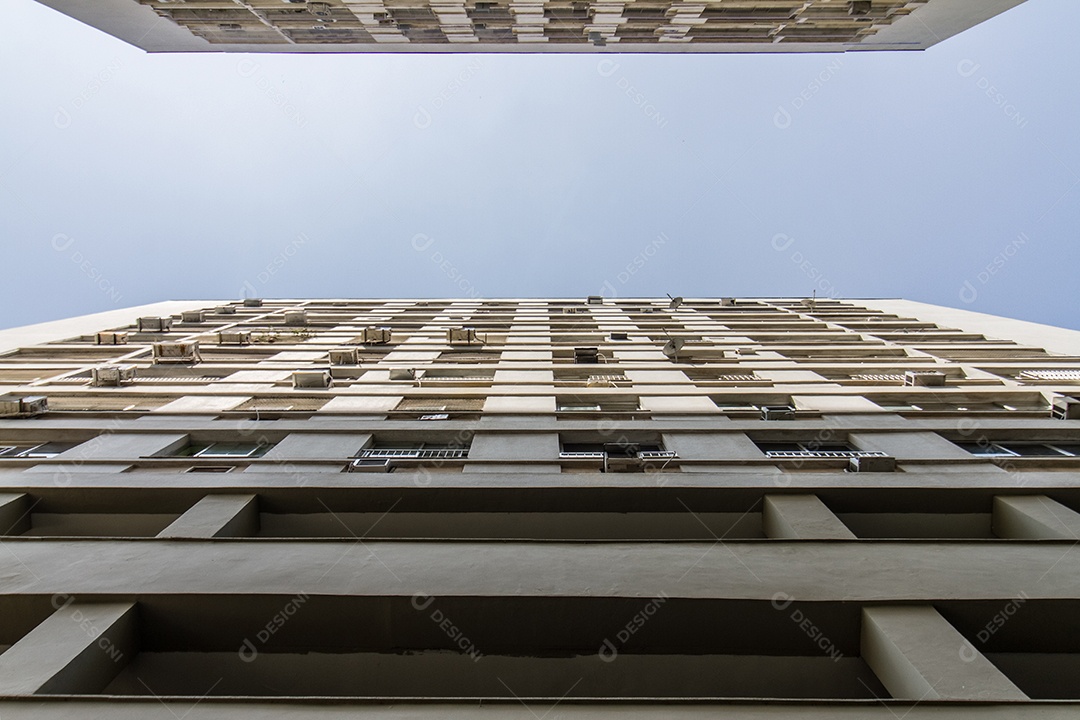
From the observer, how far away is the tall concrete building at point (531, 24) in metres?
20.7

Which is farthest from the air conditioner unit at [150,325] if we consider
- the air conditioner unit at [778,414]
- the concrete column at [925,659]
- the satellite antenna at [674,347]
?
the concrete column at [925,659]

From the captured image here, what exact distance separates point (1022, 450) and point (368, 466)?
41.3 ft

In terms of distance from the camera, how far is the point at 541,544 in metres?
7.29

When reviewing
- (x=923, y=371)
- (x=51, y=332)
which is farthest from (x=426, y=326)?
(x=923, y=371)

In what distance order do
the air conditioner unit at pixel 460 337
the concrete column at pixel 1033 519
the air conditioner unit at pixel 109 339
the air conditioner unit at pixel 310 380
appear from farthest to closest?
the air conditioner unit at pixel 109 339 → the air conditioner unit at pixel 460 337 → the air conditioner unit at pixel 310 380 → the concrete column at pixel 1033 519

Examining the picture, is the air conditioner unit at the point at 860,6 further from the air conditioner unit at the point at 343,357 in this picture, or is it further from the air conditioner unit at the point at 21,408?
the air conditioner unit at the point at 21,408

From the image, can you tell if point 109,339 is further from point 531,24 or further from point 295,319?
point 531,24

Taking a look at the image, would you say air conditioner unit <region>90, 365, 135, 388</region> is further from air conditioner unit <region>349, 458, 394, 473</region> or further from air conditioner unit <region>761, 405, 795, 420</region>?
air conditioner unit <region>761, 405, 795, 420</region>

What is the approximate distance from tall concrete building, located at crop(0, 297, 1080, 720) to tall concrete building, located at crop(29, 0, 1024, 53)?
1425cm

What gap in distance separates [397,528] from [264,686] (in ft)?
9.40

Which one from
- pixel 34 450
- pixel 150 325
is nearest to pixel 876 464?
pixel 34 450

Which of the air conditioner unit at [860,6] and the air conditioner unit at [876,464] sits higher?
the air conditioner unit at [860,6]

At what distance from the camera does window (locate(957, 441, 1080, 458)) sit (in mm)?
10633

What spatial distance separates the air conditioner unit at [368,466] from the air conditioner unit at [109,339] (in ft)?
51.2
